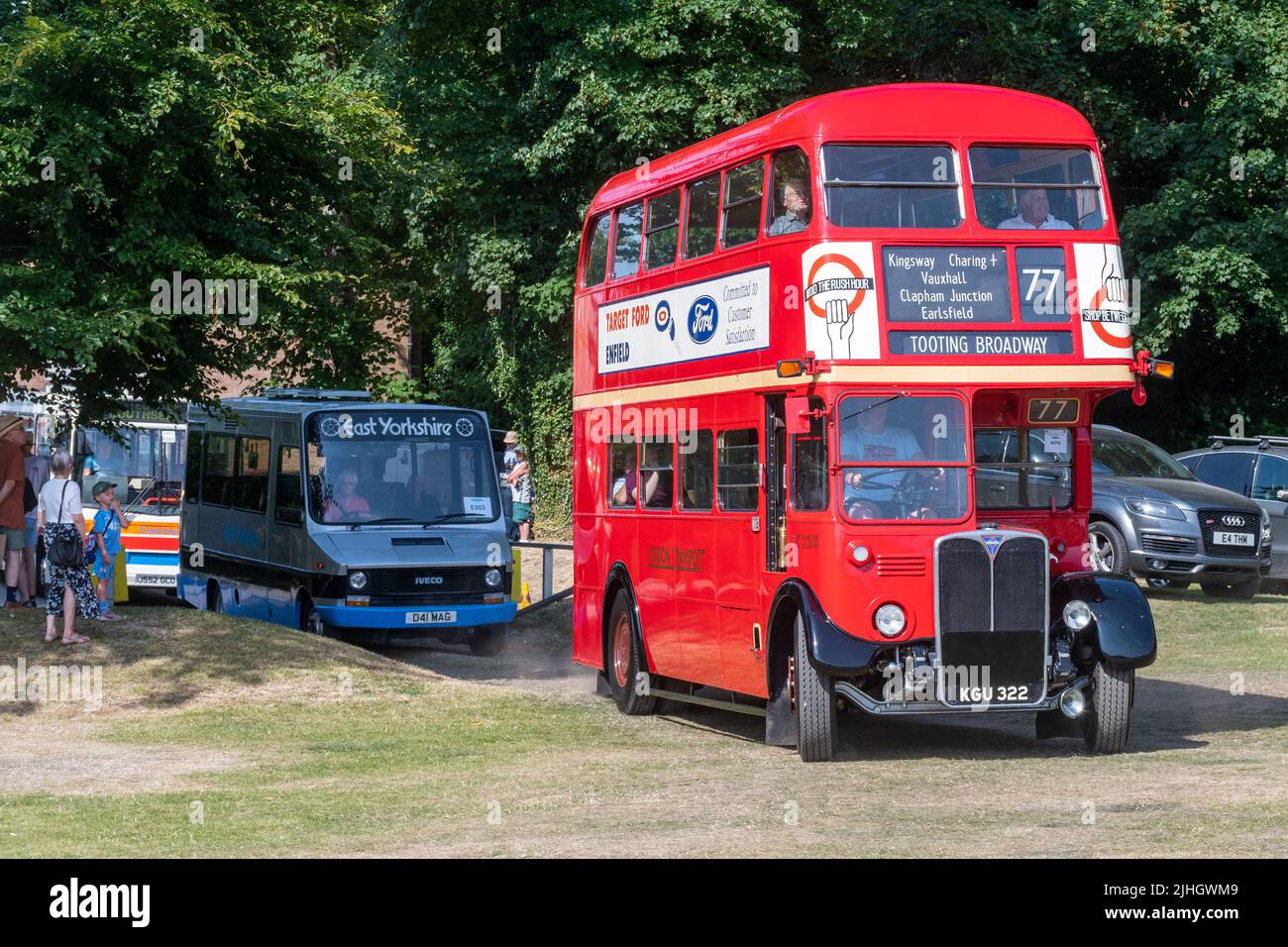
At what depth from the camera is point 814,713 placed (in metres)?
13.6

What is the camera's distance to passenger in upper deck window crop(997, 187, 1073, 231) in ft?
46.1

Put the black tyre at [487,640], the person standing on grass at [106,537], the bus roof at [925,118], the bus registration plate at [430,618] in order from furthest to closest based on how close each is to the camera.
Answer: the black tyre at [487,640] → the bus registration plate at [430,618] → the person standing on grass at [106,537] → the bus roof at [925,118]

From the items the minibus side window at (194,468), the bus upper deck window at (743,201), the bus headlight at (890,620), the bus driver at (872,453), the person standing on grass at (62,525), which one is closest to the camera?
the bus headlight at (890,620)

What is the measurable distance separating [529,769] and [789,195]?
14.9ft

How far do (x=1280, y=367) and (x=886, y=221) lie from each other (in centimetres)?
2200

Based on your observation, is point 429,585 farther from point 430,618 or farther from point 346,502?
point 346,502

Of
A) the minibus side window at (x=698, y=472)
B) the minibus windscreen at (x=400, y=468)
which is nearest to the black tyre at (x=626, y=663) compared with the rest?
the minibus side window at (x=698, y=472)

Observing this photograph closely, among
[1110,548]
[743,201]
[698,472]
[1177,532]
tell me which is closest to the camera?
[743,201]

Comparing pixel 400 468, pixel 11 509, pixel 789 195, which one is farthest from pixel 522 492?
pixel 789 195

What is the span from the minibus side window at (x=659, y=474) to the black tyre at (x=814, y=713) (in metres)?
3.26

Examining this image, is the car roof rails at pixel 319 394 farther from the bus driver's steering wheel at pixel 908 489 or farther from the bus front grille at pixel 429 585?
the bus driver's steering wheel at pixel 908 489

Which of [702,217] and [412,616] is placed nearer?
[702,217]

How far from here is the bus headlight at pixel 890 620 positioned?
13445mm
